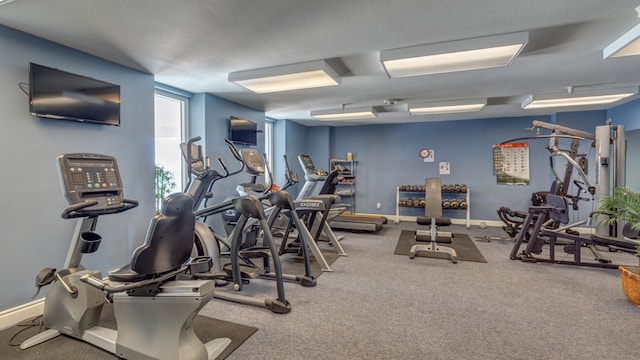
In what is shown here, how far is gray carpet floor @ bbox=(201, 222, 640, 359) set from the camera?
208 centimetres

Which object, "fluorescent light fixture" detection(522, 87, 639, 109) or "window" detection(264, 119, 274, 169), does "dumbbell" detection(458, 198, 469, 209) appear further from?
"window" detection(264, 119, 274, 169)

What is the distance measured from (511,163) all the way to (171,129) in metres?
6.93

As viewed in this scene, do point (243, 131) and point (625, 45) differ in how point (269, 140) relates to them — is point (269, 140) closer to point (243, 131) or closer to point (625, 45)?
point (243, 131)

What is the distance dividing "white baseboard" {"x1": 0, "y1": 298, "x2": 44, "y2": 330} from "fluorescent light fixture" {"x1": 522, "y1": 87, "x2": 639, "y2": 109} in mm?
6500

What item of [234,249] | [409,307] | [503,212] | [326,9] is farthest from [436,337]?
[503,212]

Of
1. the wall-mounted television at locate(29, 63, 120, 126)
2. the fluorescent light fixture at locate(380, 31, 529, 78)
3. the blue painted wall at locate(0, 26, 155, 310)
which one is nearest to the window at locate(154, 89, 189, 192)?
the blue painted wall at locate(0, 26, 155, 310)

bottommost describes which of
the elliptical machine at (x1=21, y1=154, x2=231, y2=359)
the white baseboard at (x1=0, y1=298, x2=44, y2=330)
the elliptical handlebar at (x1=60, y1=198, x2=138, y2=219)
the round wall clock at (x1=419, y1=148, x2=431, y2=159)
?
the white baseboard at (x1=0, y1=298, x2=44, y2=330)

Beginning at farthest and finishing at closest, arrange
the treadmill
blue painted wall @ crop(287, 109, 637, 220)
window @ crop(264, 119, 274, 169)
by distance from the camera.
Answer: window @ crop(264, 119, 274, 169) < blue painted wall @ crop(287, 109, 637, 220) < the treadmill

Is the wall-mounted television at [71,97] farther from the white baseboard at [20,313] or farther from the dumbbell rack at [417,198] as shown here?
the dumbbell rack at [417,198]

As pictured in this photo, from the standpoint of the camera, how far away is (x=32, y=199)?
2619 mm

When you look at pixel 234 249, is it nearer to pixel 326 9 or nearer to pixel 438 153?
pixel 326 9

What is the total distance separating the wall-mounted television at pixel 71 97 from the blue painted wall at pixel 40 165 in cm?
12

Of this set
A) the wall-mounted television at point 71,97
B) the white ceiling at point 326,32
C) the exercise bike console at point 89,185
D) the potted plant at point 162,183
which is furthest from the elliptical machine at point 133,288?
the potted plant at point 162,183

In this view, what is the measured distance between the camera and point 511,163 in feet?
22.2
